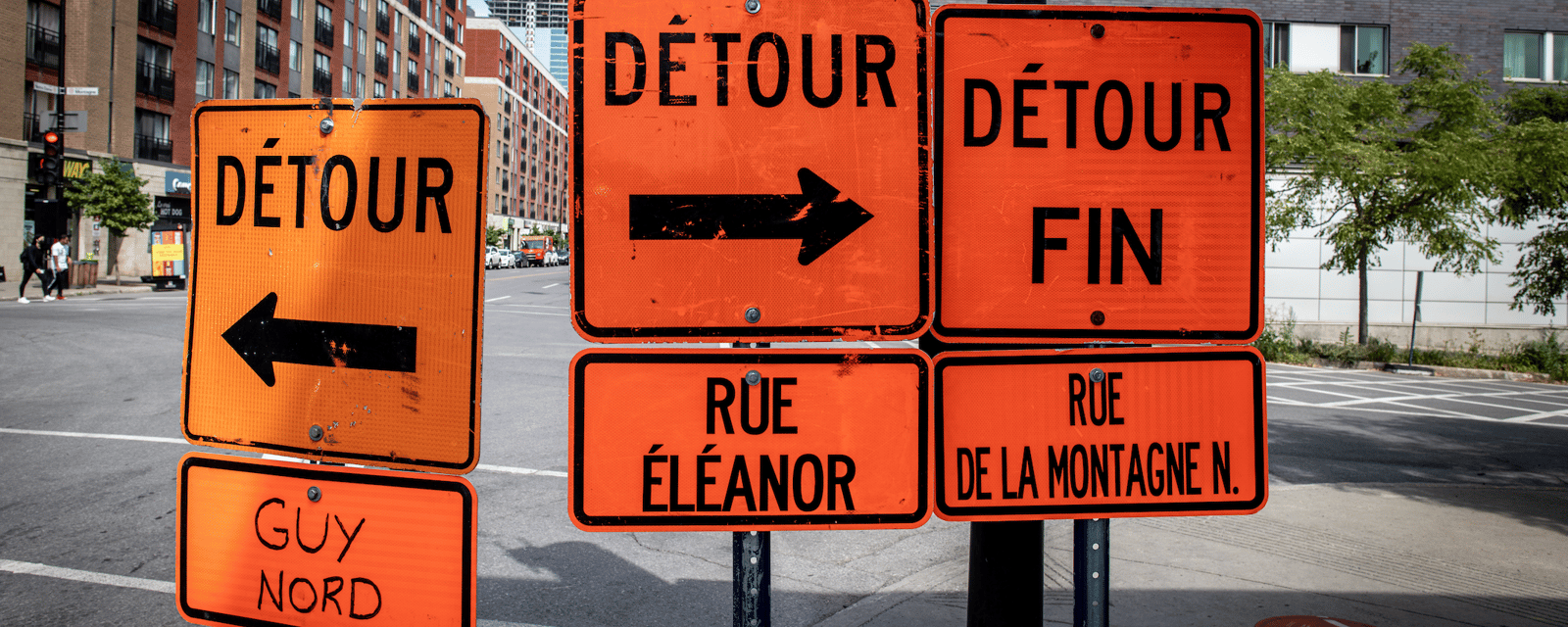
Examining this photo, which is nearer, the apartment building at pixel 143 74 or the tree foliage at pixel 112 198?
the tree foliage at pixel 112 198

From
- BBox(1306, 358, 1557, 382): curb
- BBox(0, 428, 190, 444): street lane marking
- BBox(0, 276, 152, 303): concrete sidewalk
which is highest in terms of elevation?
BBox(0, 276, 152, 303): concrete sidewalk

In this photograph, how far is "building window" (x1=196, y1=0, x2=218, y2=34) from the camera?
40469 mm

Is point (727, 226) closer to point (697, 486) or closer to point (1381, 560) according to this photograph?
point (697, 486)

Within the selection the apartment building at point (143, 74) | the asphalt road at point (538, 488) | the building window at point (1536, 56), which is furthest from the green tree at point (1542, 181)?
the apartment building at point (143, 74)

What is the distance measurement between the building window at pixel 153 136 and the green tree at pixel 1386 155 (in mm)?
42147

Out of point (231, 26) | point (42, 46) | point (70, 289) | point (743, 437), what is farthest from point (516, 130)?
point (743, 437)

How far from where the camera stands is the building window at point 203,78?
1606 inches

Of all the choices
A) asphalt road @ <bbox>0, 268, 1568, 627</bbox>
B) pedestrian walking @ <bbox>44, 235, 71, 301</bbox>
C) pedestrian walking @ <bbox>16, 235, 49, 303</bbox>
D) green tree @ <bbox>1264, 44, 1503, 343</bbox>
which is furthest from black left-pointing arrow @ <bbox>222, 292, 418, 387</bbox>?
pedestrian walking @ <bbox>44, 235, 71, 301</bbox>

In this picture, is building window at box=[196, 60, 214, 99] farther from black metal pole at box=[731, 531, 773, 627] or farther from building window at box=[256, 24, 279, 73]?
black metal pole at box=[731, 531, 773, 627]

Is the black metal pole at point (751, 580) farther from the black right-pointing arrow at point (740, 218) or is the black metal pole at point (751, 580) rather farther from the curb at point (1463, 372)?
the curb at point (1463, 372)

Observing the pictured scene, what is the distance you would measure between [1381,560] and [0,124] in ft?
136

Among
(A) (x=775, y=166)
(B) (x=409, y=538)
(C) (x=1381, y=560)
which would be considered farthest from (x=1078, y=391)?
(C) (x=1381, y=560)

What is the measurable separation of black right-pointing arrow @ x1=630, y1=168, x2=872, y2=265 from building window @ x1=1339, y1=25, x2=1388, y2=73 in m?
28.5

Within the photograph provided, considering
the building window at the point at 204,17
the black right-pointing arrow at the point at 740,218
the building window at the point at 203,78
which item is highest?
the building window at the point at 204,17
